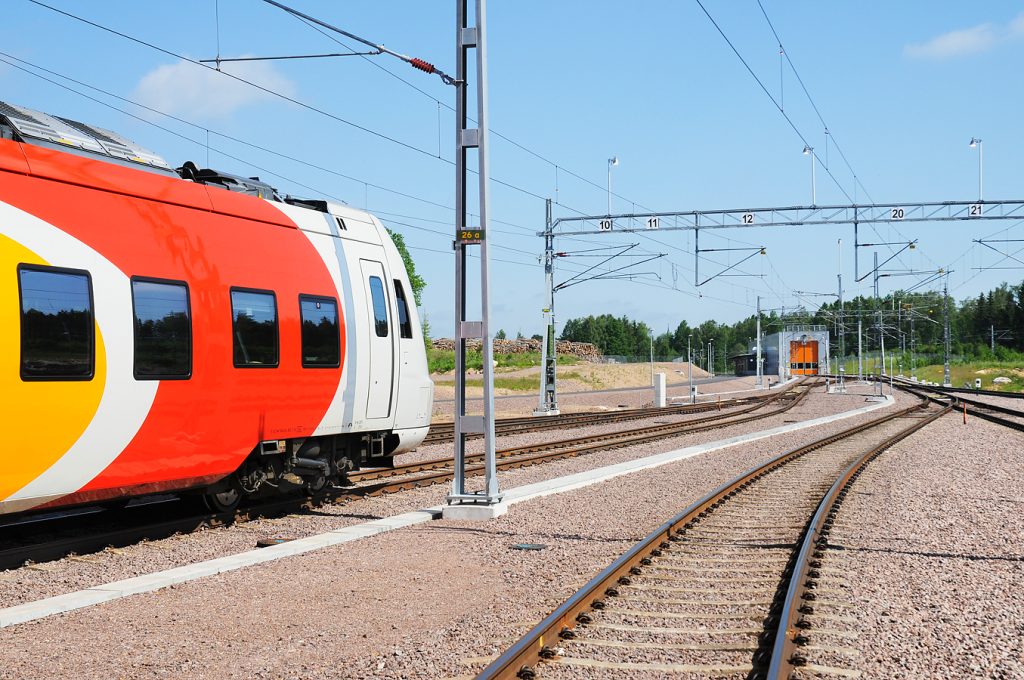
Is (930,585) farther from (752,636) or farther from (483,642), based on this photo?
(483,642)

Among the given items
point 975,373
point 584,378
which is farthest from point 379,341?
point 975,373

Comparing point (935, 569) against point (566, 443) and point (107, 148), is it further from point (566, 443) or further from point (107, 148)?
point (566, 443)

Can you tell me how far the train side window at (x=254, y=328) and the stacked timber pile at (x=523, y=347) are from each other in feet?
313

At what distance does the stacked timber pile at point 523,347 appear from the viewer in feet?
362

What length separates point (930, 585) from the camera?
8.63 meters

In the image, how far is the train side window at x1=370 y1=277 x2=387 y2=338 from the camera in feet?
44.8

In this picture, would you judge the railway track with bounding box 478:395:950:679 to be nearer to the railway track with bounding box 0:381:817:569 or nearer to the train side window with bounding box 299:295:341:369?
the train side window with bounding box 299:295:341:369

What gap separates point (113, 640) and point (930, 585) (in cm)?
654

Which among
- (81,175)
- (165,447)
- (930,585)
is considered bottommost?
(930,585)

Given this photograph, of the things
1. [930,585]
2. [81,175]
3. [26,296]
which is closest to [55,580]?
[26,296]

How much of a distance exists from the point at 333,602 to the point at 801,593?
12.0 feet

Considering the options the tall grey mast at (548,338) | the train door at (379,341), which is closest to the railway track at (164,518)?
the train door at (379,341)

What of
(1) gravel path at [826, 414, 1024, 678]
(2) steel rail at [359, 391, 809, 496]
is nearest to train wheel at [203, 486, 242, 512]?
(2) steel rail at [359, 391, 809, 496]

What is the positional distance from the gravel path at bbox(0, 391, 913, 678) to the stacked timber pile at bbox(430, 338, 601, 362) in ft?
315
